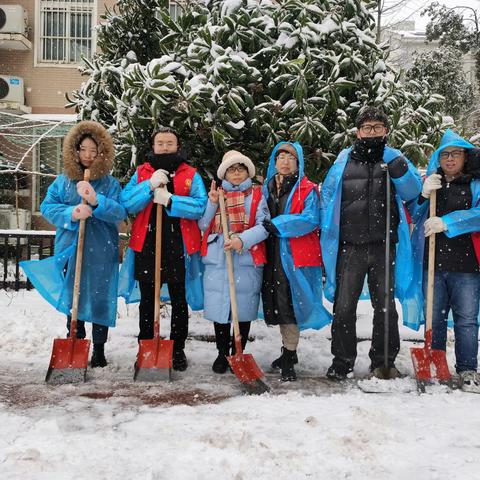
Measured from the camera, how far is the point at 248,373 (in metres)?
3.80

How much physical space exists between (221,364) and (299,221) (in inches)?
50.7

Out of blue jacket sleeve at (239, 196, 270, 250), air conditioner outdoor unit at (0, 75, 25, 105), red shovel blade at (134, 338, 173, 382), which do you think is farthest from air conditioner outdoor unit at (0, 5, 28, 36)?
→ red shovel blade at (134, 338, 173, 382)

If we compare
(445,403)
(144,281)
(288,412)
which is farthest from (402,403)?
(144,281)

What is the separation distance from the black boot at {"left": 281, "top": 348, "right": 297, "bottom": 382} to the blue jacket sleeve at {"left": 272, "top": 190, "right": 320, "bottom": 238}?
35.8 inches

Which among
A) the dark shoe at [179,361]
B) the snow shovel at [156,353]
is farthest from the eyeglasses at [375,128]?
the dark shoe at [179,361]

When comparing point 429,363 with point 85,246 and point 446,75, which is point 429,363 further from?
point 446,75

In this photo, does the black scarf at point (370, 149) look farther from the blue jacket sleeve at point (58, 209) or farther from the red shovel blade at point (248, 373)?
the blue jacket sleeve at point (58, 209)

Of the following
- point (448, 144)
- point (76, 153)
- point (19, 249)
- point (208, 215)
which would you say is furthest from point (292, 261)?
point (19, 249)

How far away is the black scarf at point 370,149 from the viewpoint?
391cm

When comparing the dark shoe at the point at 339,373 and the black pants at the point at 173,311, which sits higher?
the black pants at the point at 173,311

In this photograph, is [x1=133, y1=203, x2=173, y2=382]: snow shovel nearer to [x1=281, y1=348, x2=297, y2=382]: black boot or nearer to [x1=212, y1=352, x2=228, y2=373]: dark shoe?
[x1=212, y1=352, x2=228, y2=373]: dark shoe

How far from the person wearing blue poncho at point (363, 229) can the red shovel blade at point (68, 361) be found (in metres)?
1.85

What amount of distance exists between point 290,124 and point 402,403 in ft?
8.82

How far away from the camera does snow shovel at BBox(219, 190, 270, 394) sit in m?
3.71
